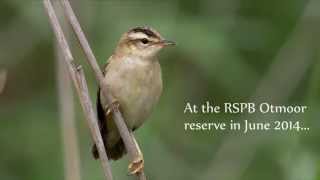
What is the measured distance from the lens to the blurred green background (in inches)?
193

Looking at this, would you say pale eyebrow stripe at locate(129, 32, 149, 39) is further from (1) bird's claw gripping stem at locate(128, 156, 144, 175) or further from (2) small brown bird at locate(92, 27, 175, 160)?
(1) bird's claw gripping stem at locate(128, 156, 144, 175)

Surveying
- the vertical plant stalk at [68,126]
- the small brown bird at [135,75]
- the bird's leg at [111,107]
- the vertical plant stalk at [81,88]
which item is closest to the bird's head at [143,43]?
the small brown bird at [135,75]

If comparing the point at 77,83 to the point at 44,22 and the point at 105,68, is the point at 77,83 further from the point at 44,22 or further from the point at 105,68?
the point at 44,22

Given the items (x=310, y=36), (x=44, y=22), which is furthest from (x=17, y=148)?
(x=310, y=36)

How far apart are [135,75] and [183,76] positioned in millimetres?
949

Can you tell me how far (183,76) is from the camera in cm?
524

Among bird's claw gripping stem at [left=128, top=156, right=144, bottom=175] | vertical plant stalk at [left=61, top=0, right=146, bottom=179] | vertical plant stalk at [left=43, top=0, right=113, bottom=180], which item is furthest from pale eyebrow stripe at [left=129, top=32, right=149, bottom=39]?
vertical plant stalk at [left=43, top=0, right=113, bottom=180]

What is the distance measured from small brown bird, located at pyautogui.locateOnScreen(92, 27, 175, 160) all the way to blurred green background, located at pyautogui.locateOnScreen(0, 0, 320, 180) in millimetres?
442

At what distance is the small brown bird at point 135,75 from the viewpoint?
4.29 m

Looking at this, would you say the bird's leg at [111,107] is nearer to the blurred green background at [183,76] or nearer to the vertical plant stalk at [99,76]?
the vertical plant stalk at [99,76]

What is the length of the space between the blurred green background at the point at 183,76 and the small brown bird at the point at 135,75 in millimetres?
442

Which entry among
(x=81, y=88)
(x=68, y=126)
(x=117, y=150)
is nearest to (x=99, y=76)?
(x=81, y=88)

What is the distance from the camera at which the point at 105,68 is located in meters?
4.41

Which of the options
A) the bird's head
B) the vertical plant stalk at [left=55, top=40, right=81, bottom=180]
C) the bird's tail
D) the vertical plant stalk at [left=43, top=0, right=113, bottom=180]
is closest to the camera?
the vertical plant stalk at [left=43, top=0, right=113, bottom=180]
